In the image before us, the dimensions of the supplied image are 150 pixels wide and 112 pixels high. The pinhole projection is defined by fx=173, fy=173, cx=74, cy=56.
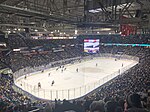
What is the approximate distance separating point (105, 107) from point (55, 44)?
39.1m

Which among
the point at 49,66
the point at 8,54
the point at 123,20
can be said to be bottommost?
the point at 49,66

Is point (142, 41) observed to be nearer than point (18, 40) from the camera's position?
No

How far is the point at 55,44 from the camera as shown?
41594mm

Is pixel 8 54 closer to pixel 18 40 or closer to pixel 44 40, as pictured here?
pixel 18 40

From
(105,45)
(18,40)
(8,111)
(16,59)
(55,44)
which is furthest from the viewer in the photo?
(105,45)

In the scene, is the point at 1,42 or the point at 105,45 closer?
the point at 1,42

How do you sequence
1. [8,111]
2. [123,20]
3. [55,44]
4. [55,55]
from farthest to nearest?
[55,44], [55,55], [123,20], [8,111]

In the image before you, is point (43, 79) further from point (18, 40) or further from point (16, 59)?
point (18, 40)

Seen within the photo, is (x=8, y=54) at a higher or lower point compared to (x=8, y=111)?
lower

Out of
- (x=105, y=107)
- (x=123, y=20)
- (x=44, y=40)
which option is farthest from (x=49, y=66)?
(x=105, y=107)

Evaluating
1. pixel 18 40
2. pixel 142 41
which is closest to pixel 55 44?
pixel 18 40

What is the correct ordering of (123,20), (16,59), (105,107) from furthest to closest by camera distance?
(16,59), (123,20), (105,107)

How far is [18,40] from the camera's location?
33719 millimetres

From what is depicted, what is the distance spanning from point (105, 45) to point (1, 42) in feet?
91.9
